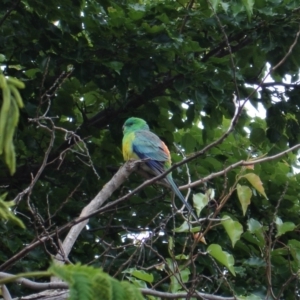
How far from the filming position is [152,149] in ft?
18.4

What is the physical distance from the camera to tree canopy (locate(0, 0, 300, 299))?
15.5 feet

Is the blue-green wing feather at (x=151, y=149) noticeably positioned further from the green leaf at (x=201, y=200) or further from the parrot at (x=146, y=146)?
the green leaf at (x=201, y=200)

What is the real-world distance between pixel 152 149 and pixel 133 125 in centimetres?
25

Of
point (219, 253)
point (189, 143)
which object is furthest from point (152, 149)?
point (219, 253)

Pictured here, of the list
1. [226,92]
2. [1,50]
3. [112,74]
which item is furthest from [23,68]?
[226,92]

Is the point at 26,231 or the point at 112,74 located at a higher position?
the point at 112,74

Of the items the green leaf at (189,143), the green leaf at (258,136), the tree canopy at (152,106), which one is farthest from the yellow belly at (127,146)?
the green leaf at (258,136)

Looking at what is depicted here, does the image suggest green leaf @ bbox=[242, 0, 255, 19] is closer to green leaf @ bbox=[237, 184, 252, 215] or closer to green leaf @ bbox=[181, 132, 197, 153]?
green leaf @ bbox=[181, 132, 197, 153]

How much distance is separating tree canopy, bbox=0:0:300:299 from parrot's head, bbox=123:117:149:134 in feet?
0.18

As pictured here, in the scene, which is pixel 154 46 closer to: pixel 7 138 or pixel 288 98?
pixel 288 98

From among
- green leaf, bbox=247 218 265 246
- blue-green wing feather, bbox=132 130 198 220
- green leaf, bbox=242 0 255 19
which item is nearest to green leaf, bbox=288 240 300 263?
green leaf, bbox=247 218 265 246

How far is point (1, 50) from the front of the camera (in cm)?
502

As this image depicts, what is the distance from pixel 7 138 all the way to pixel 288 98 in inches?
178

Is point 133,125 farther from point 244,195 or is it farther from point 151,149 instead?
point 244,195
